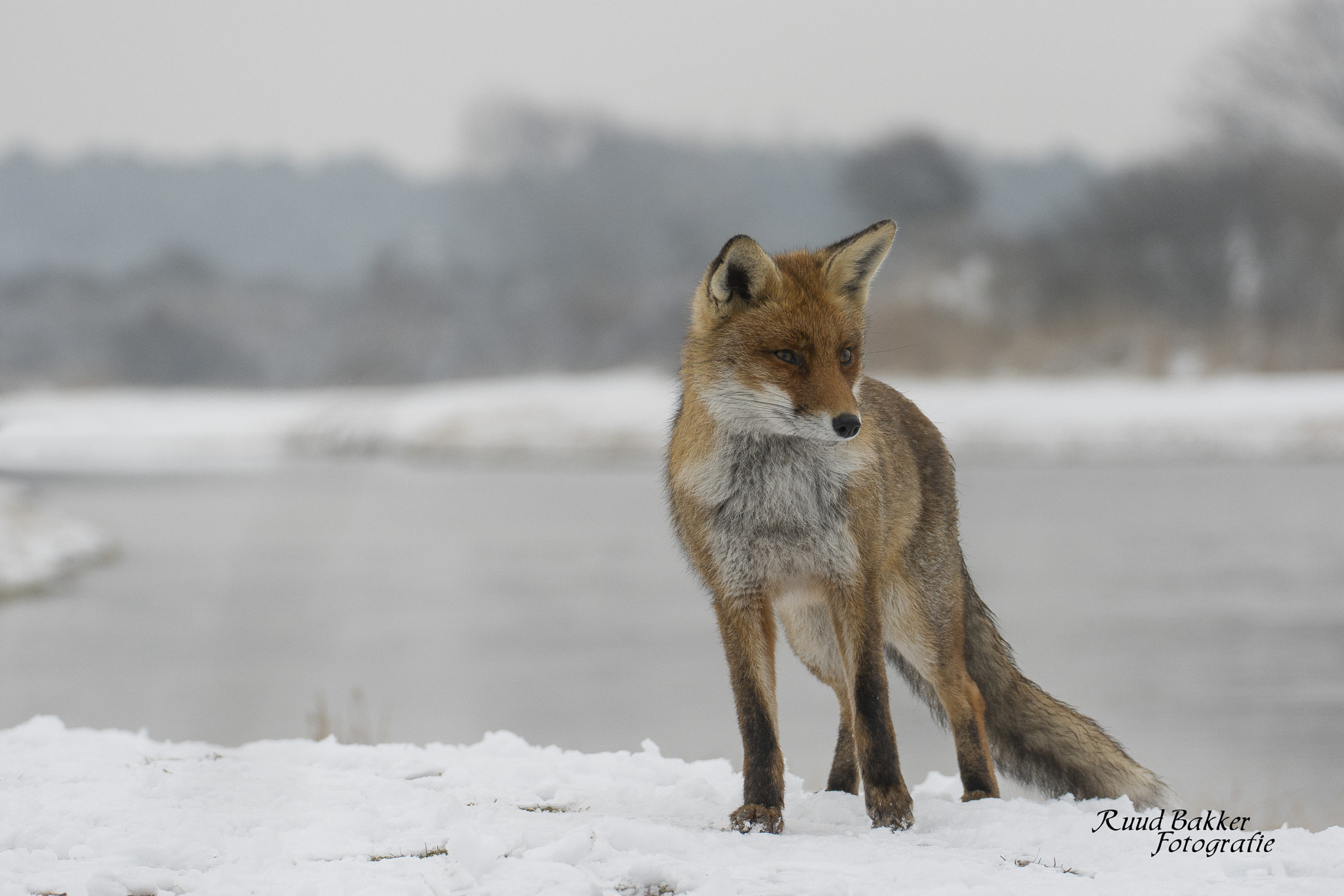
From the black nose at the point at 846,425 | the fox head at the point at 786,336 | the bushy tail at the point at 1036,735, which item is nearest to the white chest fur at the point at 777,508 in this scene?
the fox head at the point at 786,336

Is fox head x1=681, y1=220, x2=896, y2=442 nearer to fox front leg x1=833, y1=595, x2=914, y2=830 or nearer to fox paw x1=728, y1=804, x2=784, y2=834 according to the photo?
fox front leg x1=833, y1=595, x2=914, y2=830

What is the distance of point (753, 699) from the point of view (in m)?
3.61

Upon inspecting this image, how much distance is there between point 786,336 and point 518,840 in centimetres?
168

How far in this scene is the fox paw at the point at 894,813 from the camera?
3576 millimetres

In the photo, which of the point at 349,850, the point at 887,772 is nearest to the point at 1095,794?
the point at 887,772

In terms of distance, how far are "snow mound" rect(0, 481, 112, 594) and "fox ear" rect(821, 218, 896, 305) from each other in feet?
39.6

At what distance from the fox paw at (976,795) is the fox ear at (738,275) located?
2.04m

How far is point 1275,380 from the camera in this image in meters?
27.0

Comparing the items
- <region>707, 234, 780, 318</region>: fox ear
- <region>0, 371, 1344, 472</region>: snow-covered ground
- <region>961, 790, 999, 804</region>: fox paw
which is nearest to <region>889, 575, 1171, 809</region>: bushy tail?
<region>961, 790, 999, 804</region>: fox paw

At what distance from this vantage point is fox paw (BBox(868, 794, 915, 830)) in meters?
3.58

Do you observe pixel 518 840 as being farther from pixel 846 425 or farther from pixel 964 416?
pixel 964 416
